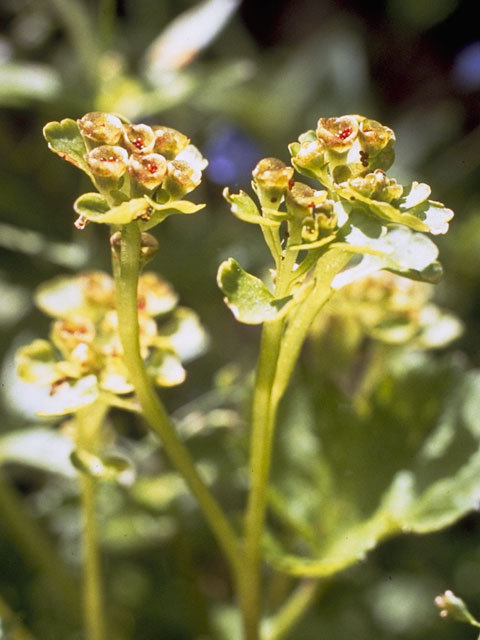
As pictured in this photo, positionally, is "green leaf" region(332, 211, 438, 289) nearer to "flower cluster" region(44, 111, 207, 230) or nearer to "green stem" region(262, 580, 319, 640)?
"flower cluster" region(44, 111, 207, 230)

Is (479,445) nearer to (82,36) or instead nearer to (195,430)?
(195,430)

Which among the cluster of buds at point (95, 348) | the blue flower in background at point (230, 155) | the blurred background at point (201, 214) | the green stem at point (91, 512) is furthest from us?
the blue flower in background at point (230, 155)

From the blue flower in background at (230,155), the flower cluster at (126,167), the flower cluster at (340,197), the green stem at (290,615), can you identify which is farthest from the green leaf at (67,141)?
the blue flower in background at (230,155)

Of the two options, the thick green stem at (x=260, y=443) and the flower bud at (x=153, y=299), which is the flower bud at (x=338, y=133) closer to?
the thick green stem at (x=260, y=443)

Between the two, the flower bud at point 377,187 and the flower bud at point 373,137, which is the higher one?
the flower bud at point 373,137

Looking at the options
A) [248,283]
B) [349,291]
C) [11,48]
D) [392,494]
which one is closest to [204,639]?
[392,494]

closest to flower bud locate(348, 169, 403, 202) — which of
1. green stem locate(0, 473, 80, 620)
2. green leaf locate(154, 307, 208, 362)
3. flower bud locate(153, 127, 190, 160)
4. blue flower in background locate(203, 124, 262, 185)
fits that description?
flower bud locate(153, 127, 190, 160)

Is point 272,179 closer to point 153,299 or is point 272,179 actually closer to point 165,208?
point 165,208
